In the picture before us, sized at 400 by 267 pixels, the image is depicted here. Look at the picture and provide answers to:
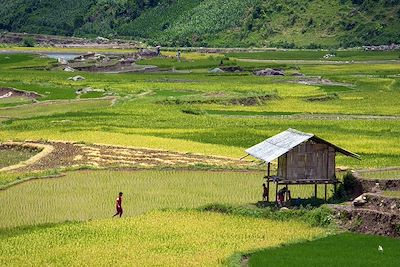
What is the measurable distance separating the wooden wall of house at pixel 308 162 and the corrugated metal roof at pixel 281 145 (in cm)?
20

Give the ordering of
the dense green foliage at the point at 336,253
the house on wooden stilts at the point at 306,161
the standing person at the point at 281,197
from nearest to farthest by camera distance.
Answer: the dense green foliage at the point at 336,253
the standing person at the point at 281,197
the house on wooden stilts at the point at 306,161

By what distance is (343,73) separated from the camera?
7281 cm

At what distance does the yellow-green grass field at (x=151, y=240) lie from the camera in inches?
643

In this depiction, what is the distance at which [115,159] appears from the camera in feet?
94.7

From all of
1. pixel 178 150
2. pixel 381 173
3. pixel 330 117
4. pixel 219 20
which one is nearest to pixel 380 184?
pixel 381 173

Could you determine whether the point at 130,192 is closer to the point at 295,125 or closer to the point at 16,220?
the point at 16,220

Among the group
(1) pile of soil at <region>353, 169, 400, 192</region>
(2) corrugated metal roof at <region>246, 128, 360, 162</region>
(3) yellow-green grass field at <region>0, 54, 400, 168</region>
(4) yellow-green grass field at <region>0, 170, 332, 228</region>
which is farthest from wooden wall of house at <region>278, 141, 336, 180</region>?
(3) yellow-green grass field at <region>0, 54, 400, 168</region>

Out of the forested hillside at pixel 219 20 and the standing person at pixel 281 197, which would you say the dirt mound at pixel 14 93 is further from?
the forested hillside at pixel 219 20

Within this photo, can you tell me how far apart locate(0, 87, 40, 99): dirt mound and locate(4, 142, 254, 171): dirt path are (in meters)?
22.1

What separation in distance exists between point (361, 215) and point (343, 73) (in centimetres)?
5479

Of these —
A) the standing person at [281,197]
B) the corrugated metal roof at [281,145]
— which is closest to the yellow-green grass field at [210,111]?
the corrugated metal roof at [281,145]

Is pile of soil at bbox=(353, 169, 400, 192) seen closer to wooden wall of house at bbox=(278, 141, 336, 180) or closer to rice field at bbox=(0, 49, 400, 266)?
wooden wall of house at bbox=(278, 141, 336, 180)

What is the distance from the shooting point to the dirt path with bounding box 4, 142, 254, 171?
27.5m

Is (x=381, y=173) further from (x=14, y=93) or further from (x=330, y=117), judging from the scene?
(x=14, y=93)
